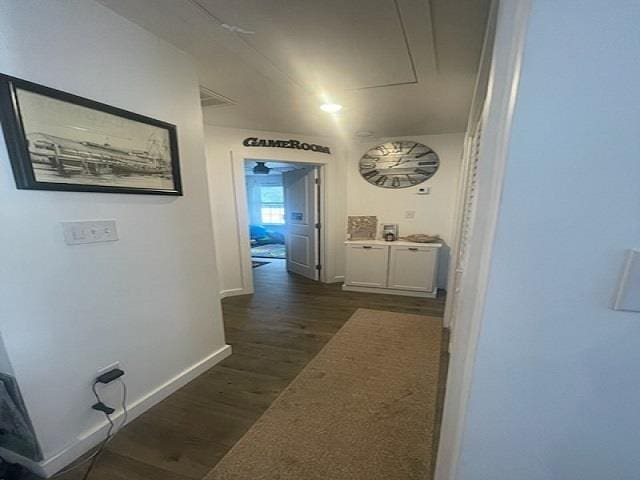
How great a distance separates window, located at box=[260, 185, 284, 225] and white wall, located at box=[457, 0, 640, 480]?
816 centimetres

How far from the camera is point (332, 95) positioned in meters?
2.30

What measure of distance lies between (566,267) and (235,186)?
3.43 metres

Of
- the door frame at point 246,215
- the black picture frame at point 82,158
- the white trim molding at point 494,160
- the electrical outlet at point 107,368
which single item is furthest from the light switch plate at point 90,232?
the door frame at point 246,215

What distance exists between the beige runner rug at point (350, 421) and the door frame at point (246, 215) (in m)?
1.81

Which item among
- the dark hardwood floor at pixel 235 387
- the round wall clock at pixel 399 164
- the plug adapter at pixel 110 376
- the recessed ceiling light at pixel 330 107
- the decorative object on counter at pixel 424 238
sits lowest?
the dark hardwood floor at pixel 235 387

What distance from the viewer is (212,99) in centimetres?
236

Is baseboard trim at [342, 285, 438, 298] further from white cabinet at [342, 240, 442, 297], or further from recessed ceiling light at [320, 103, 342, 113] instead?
recessed ceiling light at [320, 103, 342, 113]

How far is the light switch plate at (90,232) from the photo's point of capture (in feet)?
3.97

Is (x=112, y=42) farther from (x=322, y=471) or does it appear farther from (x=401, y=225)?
(x=401, y=225)

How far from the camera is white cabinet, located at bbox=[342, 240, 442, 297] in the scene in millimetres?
3488

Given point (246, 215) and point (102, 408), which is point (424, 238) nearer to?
point (246, 215)

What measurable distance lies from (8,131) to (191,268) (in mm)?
1069

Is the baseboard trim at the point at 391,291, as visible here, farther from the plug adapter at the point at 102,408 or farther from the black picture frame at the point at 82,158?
the plug adapter at the point at 102,408

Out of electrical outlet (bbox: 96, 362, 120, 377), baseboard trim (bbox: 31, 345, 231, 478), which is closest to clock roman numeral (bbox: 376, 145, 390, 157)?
baseboard trim (bbox: 31, 345, 231, 478)
